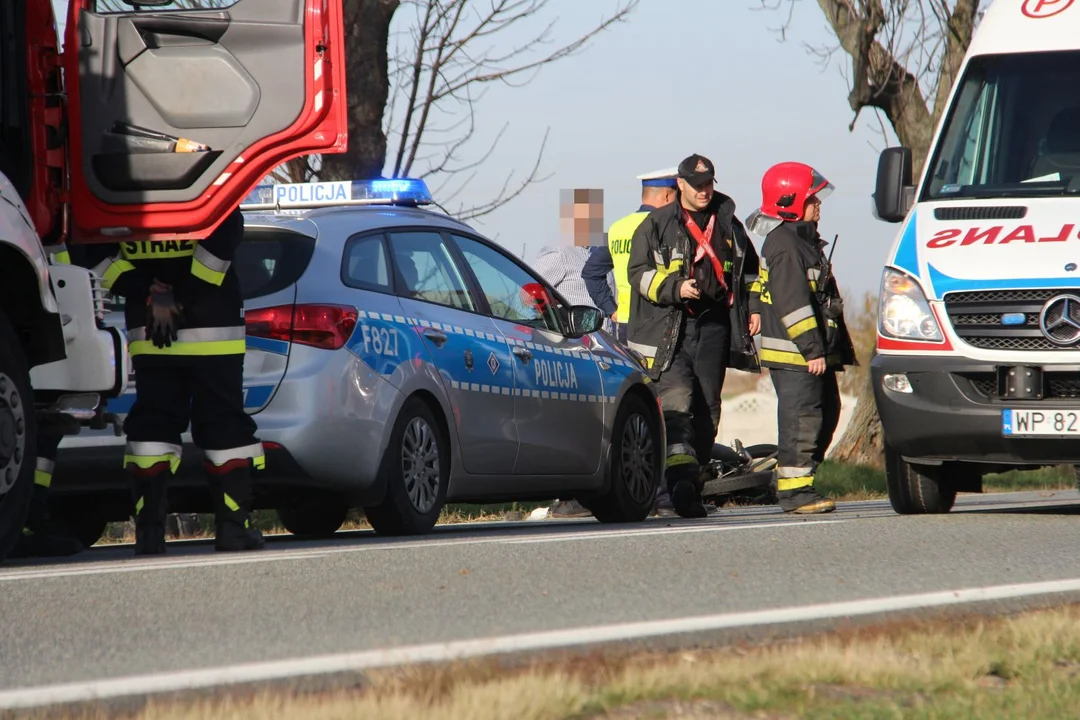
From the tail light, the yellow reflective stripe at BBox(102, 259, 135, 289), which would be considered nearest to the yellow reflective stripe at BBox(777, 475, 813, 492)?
the tail light

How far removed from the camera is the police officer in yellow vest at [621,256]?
450 inches

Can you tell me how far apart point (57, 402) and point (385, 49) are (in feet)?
25.6

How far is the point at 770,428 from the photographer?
6406cm

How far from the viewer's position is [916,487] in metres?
8.78

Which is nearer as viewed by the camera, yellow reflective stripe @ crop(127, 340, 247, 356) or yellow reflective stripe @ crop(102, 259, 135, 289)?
yellow reflective stripe @ crop(127, 340, 247, 356)

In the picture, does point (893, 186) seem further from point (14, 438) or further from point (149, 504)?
point (14, 438)

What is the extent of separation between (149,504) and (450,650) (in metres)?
3.45

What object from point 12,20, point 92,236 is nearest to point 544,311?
point 92,236

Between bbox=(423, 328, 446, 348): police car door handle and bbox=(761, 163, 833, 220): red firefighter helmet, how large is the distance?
8.55 ft

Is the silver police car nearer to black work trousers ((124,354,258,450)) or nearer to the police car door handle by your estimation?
the police car door handle

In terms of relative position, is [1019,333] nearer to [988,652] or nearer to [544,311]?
[544,311]

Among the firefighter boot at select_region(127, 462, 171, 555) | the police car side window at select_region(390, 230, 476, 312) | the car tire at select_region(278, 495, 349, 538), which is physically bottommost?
the car tire at select_region(278, 495, 349, 538)

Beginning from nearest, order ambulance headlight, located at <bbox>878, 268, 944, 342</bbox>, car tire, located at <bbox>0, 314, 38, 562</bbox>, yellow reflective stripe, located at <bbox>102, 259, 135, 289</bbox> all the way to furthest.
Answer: car tire, located at <bbox>0, 314, 38, 562</bbox> < yellow reflective stripe, located at <bbox>102, 259, 135, 289</bbox> < ambulance headlight, located at <bbox>878, 268, 944, 342</bbox>

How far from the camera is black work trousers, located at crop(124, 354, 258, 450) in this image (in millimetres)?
7145
